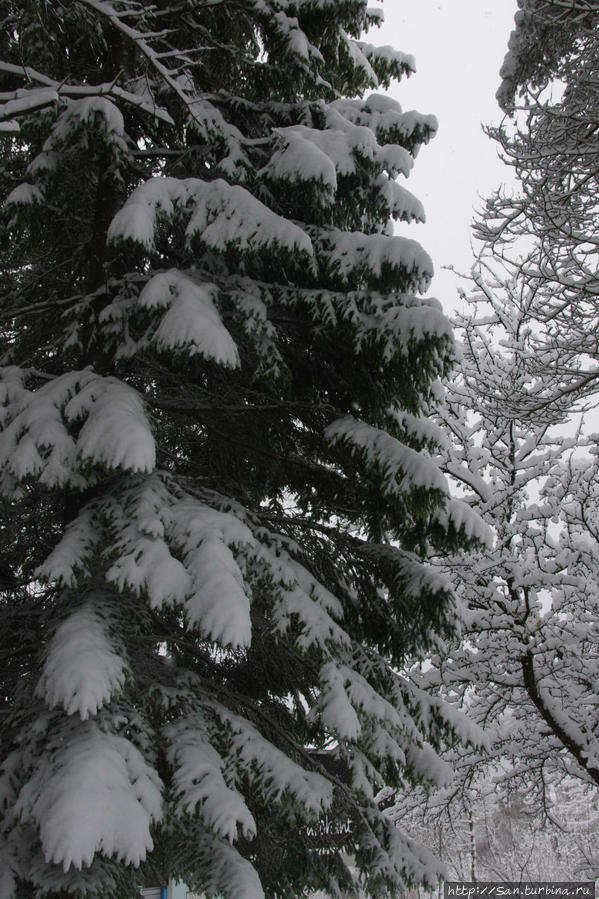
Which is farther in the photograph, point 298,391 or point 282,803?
point 298,391

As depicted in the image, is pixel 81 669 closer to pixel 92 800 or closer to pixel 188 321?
pixel 92 800

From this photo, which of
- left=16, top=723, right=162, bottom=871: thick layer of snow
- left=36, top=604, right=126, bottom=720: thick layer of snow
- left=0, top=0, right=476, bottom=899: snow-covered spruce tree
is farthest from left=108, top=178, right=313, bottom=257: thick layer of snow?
left=16, top=723, right=162, bottom=871: thick layer of snow

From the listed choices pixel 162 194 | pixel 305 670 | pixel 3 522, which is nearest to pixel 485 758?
pixel 305 670

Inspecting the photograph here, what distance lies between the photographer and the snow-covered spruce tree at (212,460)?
120 inches

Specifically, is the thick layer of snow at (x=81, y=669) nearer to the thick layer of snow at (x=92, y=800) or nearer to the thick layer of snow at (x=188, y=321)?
the thick layer of snow at (x=92, y=800)

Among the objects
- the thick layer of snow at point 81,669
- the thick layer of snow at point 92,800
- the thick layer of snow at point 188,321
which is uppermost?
the thick layer of snow at point 188,321

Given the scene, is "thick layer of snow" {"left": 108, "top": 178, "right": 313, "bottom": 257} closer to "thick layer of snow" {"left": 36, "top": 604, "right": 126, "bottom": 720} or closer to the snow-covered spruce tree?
the snow-covered spruce tree

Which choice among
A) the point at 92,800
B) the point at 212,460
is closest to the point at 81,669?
the point at 92,800

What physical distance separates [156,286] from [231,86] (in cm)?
298

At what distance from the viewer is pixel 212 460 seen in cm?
518

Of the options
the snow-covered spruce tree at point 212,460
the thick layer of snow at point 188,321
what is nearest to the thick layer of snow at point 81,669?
the snow-covered spruce tree at point 212,460

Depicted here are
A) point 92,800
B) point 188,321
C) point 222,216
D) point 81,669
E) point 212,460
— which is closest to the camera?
point 92,800

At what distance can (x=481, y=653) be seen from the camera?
7.59 meters

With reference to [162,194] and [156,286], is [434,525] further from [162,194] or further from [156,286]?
[162,194]
